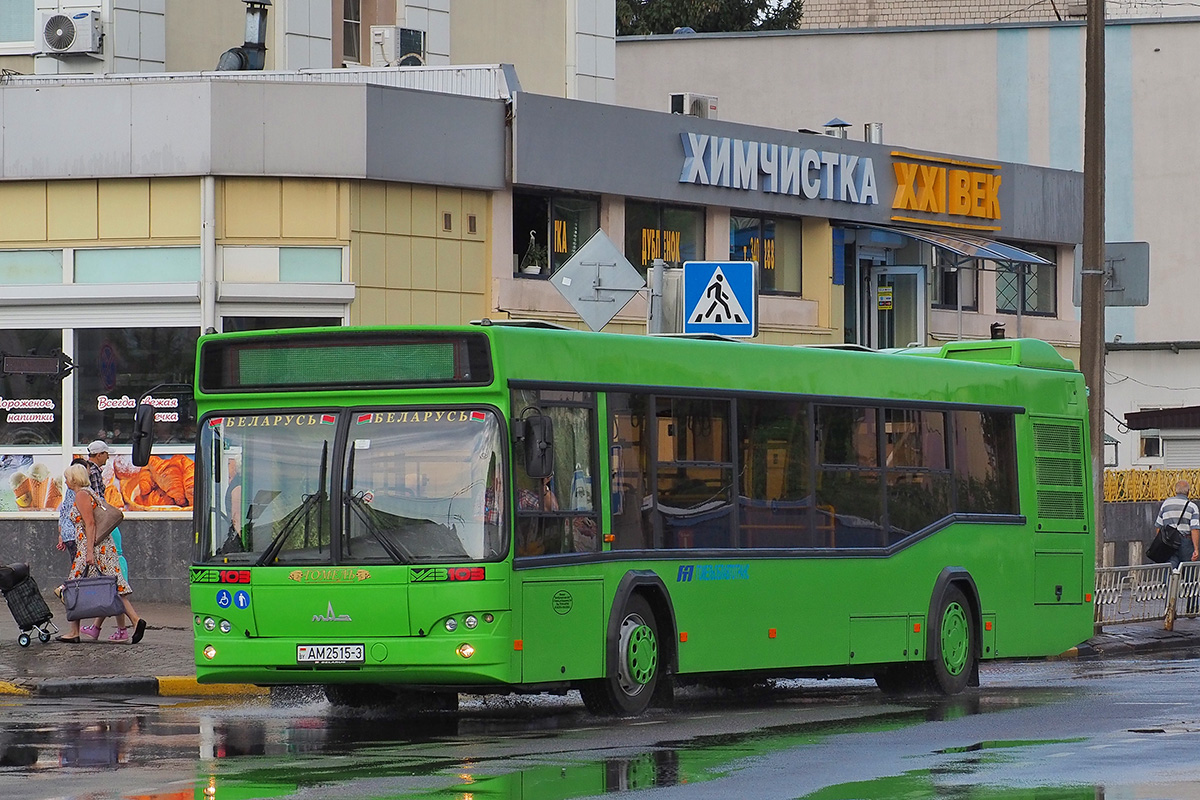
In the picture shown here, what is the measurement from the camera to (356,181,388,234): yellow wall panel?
24750 mm

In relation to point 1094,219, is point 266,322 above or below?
below

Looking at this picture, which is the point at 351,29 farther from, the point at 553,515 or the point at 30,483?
the point at 553,515

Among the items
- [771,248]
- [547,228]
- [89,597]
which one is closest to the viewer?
[89,597]

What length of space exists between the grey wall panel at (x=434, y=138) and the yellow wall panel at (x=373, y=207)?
0.23 metres

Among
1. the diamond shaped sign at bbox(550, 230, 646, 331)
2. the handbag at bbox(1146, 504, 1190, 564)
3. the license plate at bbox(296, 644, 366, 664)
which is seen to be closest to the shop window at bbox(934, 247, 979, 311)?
the handbag at bbox(1146, 504, 1190, 564)

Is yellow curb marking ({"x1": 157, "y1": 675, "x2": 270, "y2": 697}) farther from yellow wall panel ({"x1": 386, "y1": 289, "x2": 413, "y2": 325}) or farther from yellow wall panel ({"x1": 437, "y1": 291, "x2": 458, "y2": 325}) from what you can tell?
yellow wall panel ({"x1": 437, "y1": 291, "x2": 458, "y2": 325})

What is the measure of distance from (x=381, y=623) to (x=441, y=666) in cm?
46

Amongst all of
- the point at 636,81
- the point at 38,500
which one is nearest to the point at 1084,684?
the point at 38,500

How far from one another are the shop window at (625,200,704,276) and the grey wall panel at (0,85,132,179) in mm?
7142

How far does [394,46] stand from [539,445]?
53.8 ft

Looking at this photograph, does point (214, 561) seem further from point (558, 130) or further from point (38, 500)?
point (558, 130)

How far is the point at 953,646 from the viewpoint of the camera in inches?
711

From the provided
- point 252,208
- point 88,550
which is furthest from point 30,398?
point 88,550

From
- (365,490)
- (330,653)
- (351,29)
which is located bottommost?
(330,653)
